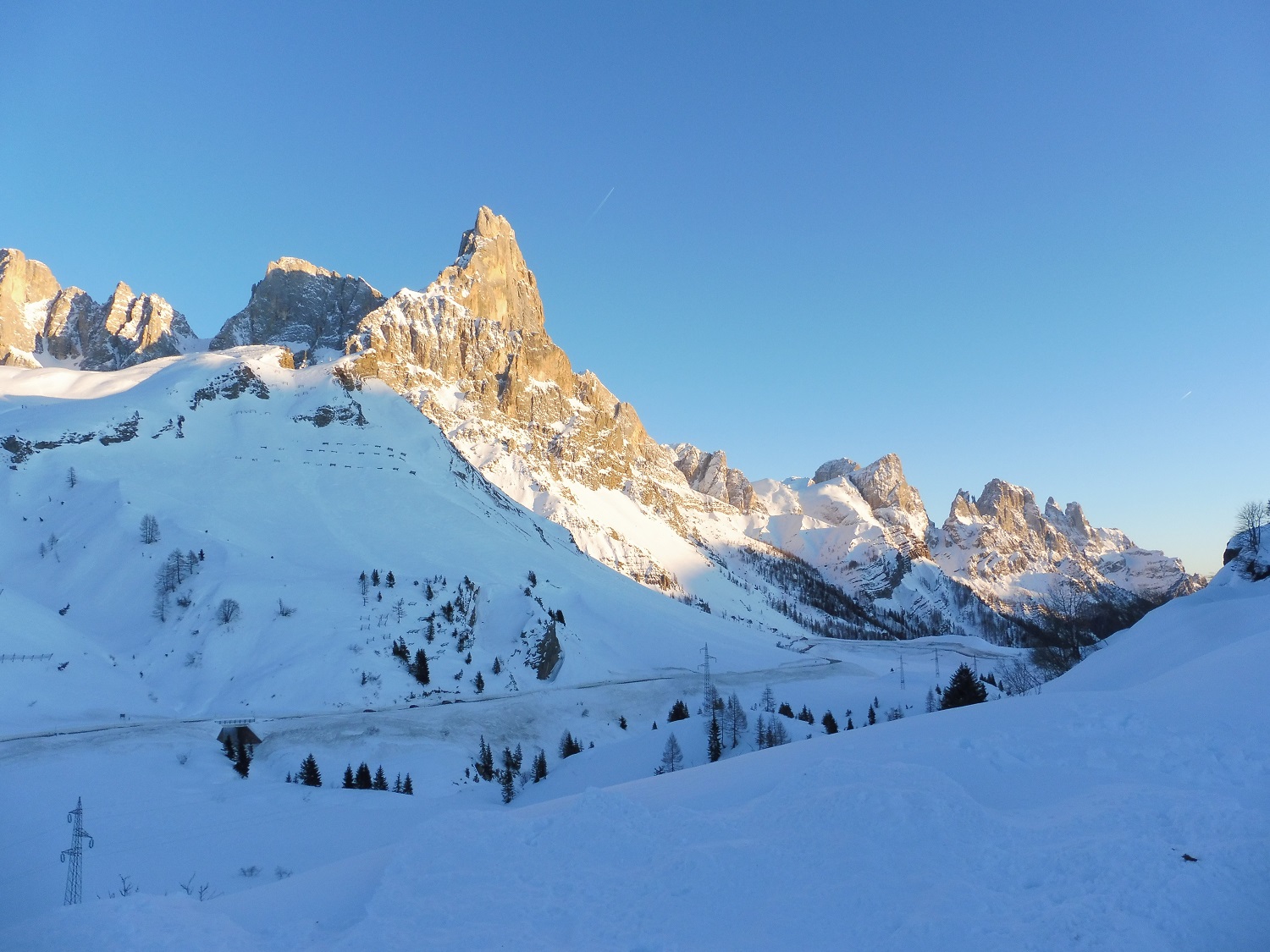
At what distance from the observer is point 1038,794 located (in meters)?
14.6

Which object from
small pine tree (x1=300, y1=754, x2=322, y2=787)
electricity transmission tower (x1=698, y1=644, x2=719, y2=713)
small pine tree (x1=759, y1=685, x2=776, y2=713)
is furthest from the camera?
electricity transmission tower (x1=698, y1=644, x2=719, y2=713)

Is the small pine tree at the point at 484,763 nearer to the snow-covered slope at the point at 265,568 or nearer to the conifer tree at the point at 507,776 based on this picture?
the conifer tree at the point at 507,776

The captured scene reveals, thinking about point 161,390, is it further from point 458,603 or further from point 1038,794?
point 1038,794

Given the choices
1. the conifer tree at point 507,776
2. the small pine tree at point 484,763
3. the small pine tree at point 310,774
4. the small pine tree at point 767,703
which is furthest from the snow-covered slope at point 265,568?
the small pine tree at point 767,703

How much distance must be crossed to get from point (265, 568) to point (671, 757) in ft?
175

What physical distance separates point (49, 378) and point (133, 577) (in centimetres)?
8093

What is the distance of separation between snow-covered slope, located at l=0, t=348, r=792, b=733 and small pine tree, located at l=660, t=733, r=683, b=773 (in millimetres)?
28869

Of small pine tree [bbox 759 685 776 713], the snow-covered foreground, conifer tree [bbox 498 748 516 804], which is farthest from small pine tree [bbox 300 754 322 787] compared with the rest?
small pine tree [bbox 759 685 776 713]

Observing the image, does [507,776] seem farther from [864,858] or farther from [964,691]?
[864,858]

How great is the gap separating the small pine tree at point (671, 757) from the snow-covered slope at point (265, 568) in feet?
94.7

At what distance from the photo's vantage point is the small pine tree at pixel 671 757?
45812mm

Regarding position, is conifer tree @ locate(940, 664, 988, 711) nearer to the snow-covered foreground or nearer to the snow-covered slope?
the snow-covered foreground

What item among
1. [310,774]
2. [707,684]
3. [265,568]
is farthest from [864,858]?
[707,684]

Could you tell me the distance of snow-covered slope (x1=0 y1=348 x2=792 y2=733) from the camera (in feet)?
203
